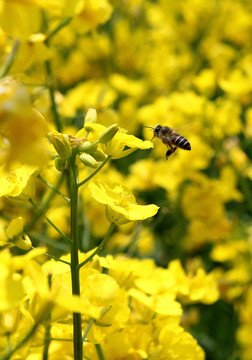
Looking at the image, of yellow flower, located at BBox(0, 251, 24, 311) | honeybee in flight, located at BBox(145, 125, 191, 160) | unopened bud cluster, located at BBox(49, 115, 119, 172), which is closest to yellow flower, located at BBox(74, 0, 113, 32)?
honeybee in flight, located at BBox(145, 125, 191, 160)

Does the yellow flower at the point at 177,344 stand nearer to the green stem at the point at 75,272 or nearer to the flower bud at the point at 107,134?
the green stem at the point at 75,272

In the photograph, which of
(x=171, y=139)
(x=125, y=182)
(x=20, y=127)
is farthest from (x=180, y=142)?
(x=20, y=127)

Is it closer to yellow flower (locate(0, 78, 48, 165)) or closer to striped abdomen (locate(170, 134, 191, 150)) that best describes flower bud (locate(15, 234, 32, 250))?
yellow flower (locate(0, 78, 48, 165))

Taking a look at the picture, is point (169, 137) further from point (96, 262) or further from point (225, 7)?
point (225, 7)

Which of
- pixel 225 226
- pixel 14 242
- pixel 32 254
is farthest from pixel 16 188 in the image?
pixel 225 226

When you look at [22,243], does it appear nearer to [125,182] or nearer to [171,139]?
[171,139]

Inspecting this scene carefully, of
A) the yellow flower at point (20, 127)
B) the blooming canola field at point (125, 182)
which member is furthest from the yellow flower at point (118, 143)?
the yellow flower at point (20, 127)

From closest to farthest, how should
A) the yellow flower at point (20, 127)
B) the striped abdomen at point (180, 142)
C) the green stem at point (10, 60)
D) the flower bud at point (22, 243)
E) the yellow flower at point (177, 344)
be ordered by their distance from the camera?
the yellow flower at point (20, 127) < the green stem at point (10, 60) < the flower bud at point (22, 243) < the yellow flower at point (177, 344) < the striped abdomen at point (180, 142)
